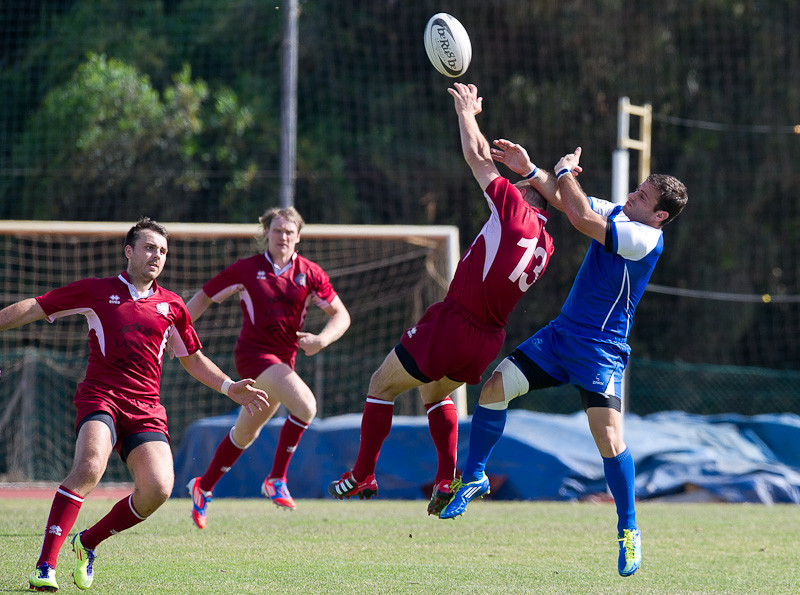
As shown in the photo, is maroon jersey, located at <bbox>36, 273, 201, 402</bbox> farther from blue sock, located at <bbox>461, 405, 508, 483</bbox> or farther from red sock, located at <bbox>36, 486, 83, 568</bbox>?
blue sock, located at <bbox>461, 405, 508, 483</bbox>

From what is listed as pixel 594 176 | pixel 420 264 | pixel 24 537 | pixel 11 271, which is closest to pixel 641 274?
pixel 24 537

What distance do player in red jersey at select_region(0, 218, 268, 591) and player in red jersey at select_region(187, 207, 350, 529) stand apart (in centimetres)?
200

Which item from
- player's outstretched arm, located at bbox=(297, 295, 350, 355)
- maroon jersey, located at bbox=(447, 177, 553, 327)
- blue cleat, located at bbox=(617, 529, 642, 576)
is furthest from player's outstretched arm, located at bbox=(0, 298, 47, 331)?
blue cleat, located at bbox=(617, 529, 642, 576)

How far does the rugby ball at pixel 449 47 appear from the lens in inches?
247

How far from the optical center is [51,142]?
1909 centimetres

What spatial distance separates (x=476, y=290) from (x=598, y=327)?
719 millimetres

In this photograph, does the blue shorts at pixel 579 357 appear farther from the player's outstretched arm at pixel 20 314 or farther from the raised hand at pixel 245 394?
the player's outstretched arm at pixel 20 314

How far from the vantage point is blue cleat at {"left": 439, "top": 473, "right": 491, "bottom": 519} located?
19.0ft

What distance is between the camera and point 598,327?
18.8 feet

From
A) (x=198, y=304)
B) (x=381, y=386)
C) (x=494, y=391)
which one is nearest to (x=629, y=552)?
(x=494, y=391)

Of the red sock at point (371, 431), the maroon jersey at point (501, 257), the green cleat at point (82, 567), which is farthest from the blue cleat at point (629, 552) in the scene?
the green cleat at point (82, 567)

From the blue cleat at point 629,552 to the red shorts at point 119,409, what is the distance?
2.51 metres

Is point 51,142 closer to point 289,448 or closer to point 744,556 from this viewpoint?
point 289,448

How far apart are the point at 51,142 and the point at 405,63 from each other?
6.94 meters
